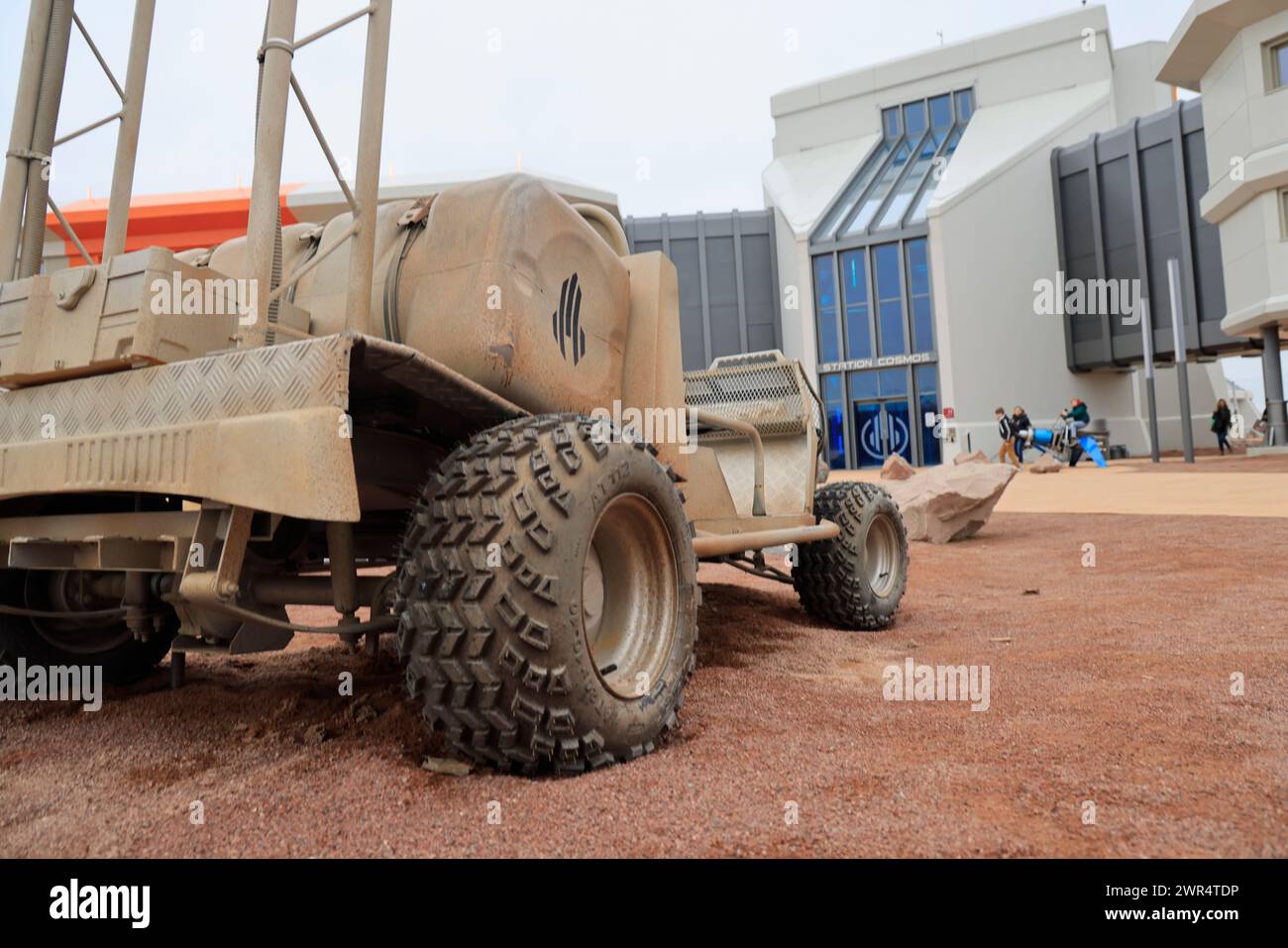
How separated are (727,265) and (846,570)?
1057 inches

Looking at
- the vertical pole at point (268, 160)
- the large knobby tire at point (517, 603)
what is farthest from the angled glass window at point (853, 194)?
the large knobby tire at point (517, 603)

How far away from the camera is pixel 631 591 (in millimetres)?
2814

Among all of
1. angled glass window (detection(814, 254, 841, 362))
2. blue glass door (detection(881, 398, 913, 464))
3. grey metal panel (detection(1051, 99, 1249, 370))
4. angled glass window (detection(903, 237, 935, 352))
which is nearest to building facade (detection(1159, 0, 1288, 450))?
grey metal panel (detection(1051, 99, 1249, 370))

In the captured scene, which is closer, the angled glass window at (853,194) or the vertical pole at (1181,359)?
the vertical pole at (1181,359)

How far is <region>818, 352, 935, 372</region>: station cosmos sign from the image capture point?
25641mm

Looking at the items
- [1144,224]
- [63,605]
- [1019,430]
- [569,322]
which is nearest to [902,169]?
[1144,224]

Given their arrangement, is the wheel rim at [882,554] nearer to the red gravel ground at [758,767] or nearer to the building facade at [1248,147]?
the red gravel ground at [758,767]

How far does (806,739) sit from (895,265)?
81.4 ft

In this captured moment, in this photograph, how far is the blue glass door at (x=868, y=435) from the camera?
26.5 m

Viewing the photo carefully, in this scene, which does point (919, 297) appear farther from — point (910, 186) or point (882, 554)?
point (882, 554)

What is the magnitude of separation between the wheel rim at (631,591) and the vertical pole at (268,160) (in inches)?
42.6

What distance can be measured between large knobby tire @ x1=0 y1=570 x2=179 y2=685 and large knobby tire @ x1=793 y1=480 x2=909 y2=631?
3.18 meters

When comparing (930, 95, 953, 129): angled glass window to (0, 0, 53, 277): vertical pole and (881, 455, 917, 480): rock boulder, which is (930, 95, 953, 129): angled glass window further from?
(0, 0, 53, 277): vertical pole

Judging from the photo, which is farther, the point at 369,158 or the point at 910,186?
the point at 910,186
